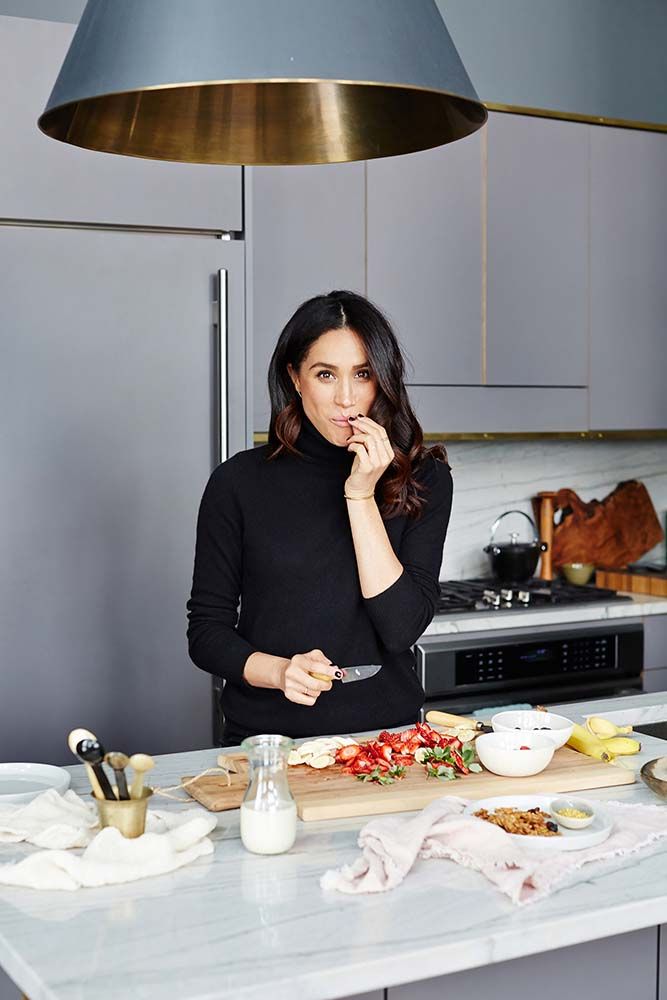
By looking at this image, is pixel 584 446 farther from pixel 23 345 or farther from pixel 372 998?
pixel 372 998

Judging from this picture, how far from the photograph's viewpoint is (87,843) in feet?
4.92

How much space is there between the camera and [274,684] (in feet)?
6.51

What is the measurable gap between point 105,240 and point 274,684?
4.31ft

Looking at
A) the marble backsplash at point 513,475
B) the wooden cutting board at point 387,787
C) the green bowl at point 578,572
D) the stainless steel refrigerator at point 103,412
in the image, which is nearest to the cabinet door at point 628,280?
the marble backsplash at point 513,475

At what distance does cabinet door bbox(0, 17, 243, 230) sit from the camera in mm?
2762

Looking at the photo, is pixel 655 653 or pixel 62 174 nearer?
pixel 62 174

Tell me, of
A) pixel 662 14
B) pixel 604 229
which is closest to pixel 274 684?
pixel 604 229

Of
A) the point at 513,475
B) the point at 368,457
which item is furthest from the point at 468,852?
the point at 513,475

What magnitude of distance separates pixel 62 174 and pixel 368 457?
3.88 ft

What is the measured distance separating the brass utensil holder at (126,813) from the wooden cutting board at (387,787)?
0.77ft

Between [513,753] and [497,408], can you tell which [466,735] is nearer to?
[513,753]

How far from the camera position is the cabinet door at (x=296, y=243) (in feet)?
11.0

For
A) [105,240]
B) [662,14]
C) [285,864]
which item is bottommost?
[285,864]

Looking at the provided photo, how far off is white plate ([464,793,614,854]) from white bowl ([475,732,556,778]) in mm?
100
